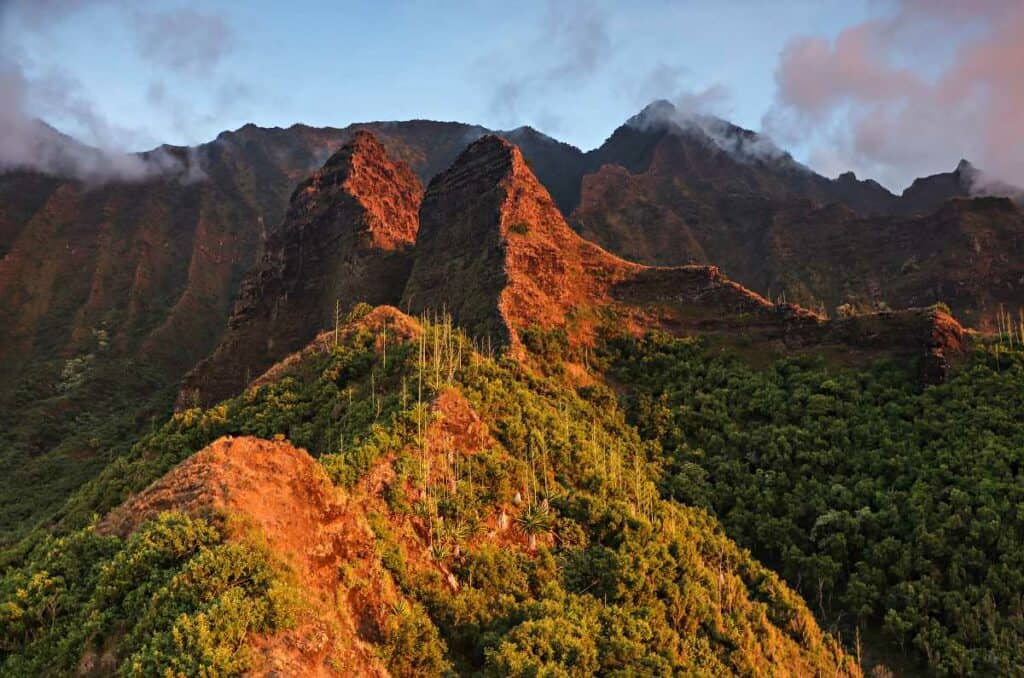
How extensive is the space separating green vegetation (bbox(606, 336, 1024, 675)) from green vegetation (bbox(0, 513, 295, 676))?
26195 millimetres

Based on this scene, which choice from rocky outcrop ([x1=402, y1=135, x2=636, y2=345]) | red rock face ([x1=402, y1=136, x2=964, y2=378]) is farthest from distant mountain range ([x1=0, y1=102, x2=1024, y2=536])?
red rock face ([x1=402, y1=136, x2=964, y2=378])

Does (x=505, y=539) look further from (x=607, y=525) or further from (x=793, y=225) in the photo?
(x=793, y=225)

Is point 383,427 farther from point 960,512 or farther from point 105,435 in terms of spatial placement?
point 105,435

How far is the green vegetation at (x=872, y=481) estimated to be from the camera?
27625 millimetres

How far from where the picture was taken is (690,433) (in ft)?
140

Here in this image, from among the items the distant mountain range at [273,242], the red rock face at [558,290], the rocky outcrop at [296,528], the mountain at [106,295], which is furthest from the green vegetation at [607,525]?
the mountain at [106,295]

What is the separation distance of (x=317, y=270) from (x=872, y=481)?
57268 mm

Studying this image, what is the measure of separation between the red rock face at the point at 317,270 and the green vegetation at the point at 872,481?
1170 inches

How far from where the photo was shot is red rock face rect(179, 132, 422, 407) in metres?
63.9

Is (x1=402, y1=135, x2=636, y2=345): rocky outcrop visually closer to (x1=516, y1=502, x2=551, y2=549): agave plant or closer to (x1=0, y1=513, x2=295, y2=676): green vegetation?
(x1=516, y1=502, x2=551, y2=549): agave plant

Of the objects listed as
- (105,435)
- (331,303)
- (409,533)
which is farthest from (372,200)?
(409,533)

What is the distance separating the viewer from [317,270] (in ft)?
238

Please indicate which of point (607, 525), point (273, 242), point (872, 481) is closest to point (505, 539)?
point (607, 525)

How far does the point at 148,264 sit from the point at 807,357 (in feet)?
368
